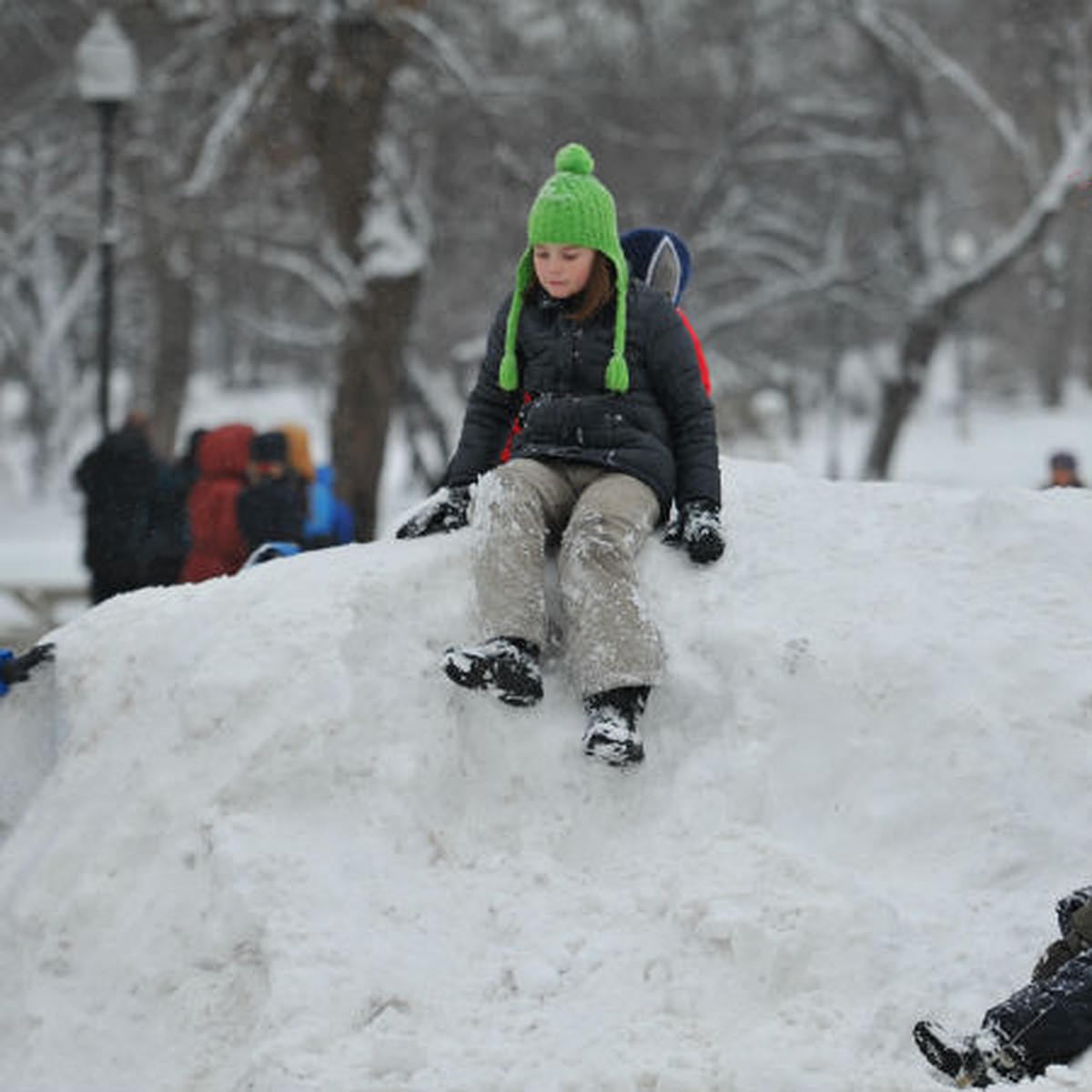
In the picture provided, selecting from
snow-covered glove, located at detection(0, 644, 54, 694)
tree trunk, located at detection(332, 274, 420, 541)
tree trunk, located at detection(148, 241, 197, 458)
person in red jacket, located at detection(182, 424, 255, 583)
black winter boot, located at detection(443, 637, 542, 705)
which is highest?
black winter boot, located at detection(443, 637, 542, 705)

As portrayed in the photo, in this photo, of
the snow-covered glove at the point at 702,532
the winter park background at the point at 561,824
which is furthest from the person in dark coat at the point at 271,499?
the snow-covered glove at the point at 702,532

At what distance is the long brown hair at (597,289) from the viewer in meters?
4.23

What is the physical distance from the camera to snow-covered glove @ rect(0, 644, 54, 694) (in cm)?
415

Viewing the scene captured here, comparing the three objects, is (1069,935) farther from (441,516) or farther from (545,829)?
(441,516)

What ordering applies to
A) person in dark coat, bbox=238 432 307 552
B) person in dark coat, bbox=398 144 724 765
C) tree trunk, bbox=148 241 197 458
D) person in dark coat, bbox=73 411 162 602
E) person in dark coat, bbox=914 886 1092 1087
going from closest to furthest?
person in dark coat, bbox=914 886 1092 1087 < person in dark coat, bbox=398 144 724 765 < person in dark coat, bbox=238 432 307 552 < person in dark coat, bbox=73 411 162 602 < tree trunk, bbox=148 241 197 458

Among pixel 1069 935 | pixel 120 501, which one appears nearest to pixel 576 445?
pixel 1069 935

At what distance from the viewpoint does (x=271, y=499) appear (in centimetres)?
642

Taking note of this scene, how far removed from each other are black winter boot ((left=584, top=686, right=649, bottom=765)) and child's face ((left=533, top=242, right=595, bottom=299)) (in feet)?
4.24

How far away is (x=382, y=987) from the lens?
313 centimetres

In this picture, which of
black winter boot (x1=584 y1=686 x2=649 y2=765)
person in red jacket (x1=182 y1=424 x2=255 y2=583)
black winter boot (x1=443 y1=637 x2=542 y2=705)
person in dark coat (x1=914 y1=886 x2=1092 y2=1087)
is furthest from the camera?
person in red jacket (x1=182 y1=424 x2=255 y2=583)

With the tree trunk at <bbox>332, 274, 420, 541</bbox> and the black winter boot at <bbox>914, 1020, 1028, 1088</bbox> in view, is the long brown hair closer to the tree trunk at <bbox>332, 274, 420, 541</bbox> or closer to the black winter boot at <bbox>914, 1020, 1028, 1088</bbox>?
the black winter boot at <bbox>914, 1020, 1028, 1088</bbox>

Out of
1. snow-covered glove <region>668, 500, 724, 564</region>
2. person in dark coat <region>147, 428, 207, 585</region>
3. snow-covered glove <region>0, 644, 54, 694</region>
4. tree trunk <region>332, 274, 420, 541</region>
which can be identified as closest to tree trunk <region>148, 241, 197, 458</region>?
tree trunk <region>332, 274, 420, 541</region>

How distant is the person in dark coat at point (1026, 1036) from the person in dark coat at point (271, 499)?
13.8ft

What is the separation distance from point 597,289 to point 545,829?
5.49 ft
